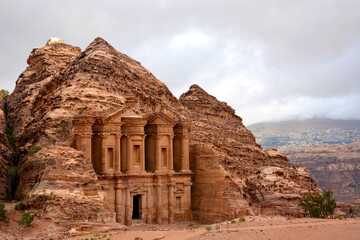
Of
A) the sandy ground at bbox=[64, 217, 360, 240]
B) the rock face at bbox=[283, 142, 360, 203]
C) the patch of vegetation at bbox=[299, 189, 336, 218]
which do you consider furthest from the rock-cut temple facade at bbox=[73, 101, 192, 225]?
the rock face at bbox=[283, 142, 360, 203]

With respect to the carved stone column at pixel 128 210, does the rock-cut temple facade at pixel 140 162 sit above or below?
above

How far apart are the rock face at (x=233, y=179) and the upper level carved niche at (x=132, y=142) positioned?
2.58 meters

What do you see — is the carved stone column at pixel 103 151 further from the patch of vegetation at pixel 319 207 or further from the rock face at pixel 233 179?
the patch of vegetation at pixel 319 207

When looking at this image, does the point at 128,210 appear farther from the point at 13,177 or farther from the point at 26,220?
the point at 26,220

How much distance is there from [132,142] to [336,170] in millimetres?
98093

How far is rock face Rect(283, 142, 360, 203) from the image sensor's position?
11962cm

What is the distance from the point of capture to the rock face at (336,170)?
120 meters

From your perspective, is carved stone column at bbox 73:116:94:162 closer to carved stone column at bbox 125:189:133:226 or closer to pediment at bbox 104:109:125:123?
pediment at bbox 104:109:125:123

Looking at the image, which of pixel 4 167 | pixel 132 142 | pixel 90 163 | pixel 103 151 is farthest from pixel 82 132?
→ pixel 4 167

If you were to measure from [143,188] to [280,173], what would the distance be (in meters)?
15.2

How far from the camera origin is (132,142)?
4306 centimetres

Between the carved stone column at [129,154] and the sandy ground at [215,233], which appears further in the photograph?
the carved stone column at [129,154]

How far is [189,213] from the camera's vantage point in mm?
46500

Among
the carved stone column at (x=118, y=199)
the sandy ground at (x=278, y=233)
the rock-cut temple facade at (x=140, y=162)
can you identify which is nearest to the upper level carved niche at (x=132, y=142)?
the rock-cut temple facade at (x=140, y=162)
